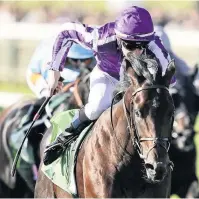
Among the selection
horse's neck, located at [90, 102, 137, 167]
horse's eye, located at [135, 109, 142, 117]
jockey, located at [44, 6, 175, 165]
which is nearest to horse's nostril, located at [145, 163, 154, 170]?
horse's eye, located at [135, 109, 142, 117]

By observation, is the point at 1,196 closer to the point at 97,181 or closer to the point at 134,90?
the point at 97,181

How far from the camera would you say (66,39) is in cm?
585

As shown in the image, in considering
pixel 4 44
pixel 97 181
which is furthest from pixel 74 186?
pixel 4 44

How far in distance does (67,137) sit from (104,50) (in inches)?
23.7

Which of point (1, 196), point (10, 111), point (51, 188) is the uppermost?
point (51, 188)

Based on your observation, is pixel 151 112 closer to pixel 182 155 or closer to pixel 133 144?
pixel 133 144

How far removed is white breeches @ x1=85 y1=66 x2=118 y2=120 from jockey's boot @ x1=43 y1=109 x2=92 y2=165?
0.24ft

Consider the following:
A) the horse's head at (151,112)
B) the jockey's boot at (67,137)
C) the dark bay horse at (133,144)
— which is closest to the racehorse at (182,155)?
the jockey's boot at (67,137)

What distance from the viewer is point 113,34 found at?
550 centimetres

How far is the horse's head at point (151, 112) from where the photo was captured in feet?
15.0

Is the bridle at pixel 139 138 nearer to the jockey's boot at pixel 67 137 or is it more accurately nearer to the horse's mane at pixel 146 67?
the horse's mane at pixel 146 67

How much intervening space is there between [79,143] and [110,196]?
1.68ft

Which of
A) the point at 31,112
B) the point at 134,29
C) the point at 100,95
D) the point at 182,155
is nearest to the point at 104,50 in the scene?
the point at 100,95

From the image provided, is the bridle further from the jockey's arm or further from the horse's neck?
the jockey's arm
